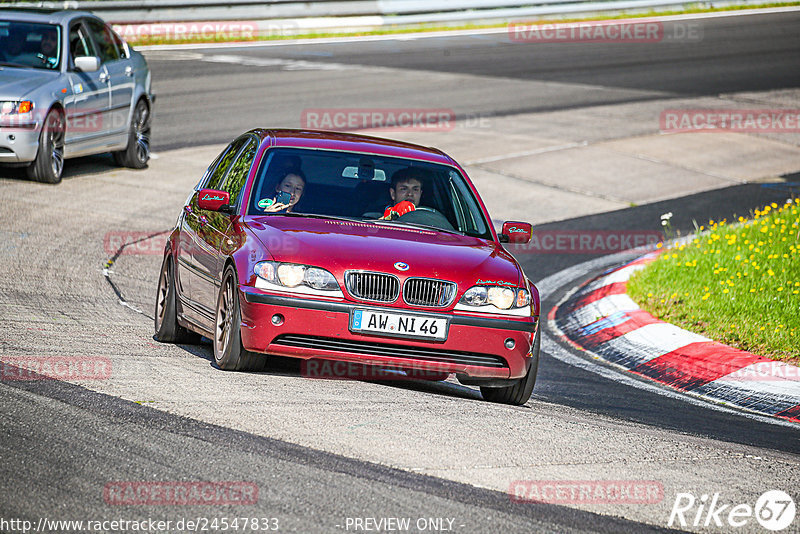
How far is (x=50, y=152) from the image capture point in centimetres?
1359

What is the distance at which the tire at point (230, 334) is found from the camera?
22.6ft

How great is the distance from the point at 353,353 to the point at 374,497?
2.08 meters

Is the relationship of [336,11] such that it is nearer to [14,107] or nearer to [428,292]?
[14,107]

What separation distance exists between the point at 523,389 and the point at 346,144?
2091 mm

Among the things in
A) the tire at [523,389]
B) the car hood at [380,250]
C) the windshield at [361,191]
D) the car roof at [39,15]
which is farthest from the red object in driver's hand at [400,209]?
the car roof at [39,15]

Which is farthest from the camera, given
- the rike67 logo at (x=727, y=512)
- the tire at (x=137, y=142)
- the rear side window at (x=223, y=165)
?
the tire at (x=137, y=142)

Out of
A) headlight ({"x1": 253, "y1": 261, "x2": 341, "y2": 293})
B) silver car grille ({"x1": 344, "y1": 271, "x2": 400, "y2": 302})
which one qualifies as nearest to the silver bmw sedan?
headlight ({"x1": 253, "y1": 261, "x2": 341, "y2": 293})

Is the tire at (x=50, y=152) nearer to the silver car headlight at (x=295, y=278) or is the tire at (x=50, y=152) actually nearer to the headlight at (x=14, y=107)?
the headlight at (x=14, y=107)

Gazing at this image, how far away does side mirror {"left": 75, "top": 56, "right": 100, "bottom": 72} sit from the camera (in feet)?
45.1

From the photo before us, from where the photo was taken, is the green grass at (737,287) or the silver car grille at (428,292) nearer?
the silver car grille at (428,292)

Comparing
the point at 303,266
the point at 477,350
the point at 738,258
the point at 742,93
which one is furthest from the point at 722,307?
the point at 742,93

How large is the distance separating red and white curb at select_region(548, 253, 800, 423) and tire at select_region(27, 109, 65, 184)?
602 cm

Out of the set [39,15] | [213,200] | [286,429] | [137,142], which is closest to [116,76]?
[137,142]

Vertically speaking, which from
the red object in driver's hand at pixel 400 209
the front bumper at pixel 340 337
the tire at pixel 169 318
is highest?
the red object in driver's hand at pixel 400 209
